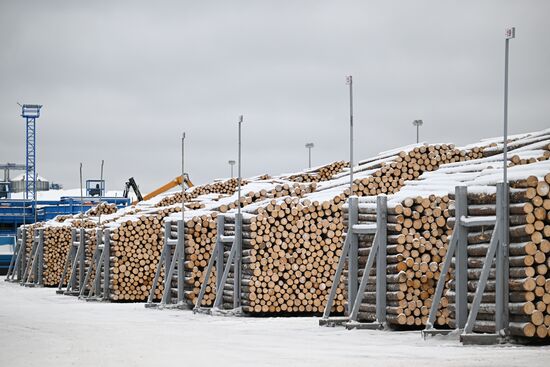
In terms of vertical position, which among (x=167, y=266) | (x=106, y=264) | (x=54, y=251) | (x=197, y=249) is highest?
(x=197, y=249)

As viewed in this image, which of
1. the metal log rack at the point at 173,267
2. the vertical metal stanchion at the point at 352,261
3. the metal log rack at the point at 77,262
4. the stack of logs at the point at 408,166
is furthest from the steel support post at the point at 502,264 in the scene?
the metal log rack at the point at 77,262

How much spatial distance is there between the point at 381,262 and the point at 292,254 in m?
5.66

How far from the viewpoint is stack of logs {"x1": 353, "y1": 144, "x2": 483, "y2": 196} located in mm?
25812

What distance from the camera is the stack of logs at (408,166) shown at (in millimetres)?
25812

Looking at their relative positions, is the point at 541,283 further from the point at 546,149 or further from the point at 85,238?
the point at 85,238

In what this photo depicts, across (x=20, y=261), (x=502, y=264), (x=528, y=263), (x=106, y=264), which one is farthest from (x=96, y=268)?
(x=528, y=263)

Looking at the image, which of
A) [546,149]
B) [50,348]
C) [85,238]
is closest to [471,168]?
[546,149]

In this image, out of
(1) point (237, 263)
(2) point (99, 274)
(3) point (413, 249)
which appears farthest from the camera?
(2) point (99, 274)

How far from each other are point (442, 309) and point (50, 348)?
725 cm

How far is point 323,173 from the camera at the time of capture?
114 feet

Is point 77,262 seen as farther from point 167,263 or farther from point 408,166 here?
point 408,166

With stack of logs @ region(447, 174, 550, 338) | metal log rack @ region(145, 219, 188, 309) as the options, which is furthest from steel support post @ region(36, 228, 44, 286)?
stack of logs @ region(447, 174, 550, 338)

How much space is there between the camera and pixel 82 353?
547 inches

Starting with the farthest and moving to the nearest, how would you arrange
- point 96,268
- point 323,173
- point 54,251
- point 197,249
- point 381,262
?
point 54,251, point 323,173, point 96,268, point 197,249, point 381,262
